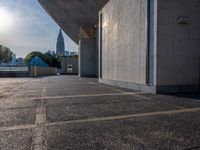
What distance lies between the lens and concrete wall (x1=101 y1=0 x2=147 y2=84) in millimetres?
9547

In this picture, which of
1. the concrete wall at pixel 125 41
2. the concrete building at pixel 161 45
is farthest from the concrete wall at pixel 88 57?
the concrete building at pixel 161 45

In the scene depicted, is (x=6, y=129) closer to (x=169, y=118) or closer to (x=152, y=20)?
(x=169, y=118)

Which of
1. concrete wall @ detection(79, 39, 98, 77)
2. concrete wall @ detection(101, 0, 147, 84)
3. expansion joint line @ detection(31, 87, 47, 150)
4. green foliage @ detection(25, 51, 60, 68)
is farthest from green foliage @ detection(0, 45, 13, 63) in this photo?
expansion joint line @ detection(31, 87, 47, 150)

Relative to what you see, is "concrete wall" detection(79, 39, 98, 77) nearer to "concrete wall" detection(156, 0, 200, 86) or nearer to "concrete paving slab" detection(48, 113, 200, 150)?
"concrete wall" detection(156, 0, 200, 86)

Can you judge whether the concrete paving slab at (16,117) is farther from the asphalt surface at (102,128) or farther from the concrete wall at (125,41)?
the concrete wall at (125,41)

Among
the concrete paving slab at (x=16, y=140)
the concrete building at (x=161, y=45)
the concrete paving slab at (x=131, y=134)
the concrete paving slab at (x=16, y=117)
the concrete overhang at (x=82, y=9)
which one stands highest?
the concrete overhang at (x=82, y=9)

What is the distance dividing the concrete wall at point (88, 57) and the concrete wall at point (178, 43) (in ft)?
69.3

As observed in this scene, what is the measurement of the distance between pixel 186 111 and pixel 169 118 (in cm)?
97

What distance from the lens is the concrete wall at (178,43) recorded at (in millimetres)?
8531

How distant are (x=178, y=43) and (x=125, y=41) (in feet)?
11.1

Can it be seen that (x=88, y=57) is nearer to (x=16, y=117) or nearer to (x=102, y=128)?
(x=16, y=117)

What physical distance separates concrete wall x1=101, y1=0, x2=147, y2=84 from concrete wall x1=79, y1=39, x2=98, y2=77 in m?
13.7

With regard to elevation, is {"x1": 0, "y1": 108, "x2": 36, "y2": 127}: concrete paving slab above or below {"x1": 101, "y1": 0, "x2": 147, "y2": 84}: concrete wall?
below

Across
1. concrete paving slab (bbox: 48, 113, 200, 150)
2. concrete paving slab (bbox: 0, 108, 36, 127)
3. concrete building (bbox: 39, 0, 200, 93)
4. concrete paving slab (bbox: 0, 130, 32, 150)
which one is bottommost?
concrete paving slab (bbox: 0, 108, 36, 127)
